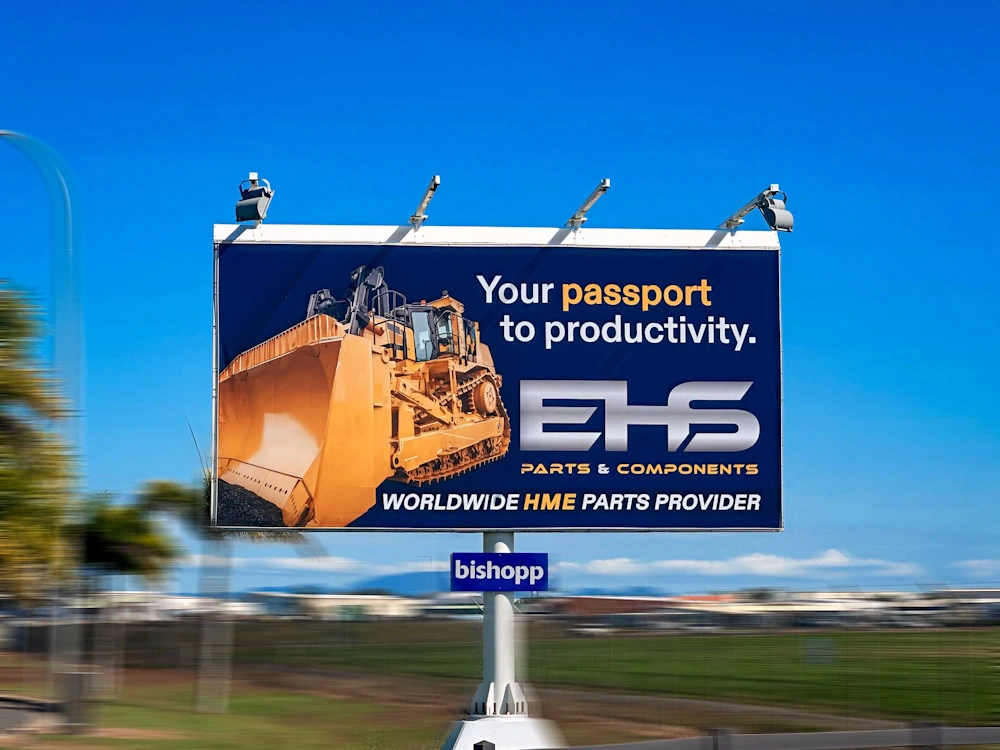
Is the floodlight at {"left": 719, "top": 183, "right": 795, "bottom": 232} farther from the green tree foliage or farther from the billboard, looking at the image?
the green tree foliage

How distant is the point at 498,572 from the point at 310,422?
3.24 m

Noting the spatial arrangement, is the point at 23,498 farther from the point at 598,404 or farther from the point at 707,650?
the point at 707,650

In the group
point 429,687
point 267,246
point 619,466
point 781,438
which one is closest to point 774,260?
point 781,438

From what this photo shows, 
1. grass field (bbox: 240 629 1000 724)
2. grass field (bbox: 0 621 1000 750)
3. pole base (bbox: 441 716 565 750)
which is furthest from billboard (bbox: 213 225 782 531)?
grass field (bbox: 240 629 1000 724)

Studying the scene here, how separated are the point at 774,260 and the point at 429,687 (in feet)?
49.0

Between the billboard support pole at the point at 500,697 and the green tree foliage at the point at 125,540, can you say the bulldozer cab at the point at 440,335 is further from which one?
the green tree foliage at the point at 125,540

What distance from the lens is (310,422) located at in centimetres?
1563

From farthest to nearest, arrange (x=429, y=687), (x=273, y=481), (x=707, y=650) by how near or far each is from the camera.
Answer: (x=707, y=650) → (x=429, y=687) → (x=273, y=481)

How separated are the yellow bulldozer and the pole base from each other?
3.15 meters

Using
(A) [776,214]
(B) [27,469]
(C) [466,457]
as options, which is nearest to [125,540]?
(B) [27,469]

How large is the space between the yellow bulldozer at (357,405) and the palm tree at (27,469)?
122 inches

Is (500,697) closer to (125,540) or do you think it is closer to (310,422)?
(310,422)

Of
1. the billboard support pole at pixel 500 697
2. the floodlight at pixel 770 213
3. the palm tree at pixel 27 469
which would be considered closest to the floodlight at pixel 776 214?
the floodlight at pixel 770 213

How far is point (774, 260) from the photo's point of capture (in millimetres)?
16359
